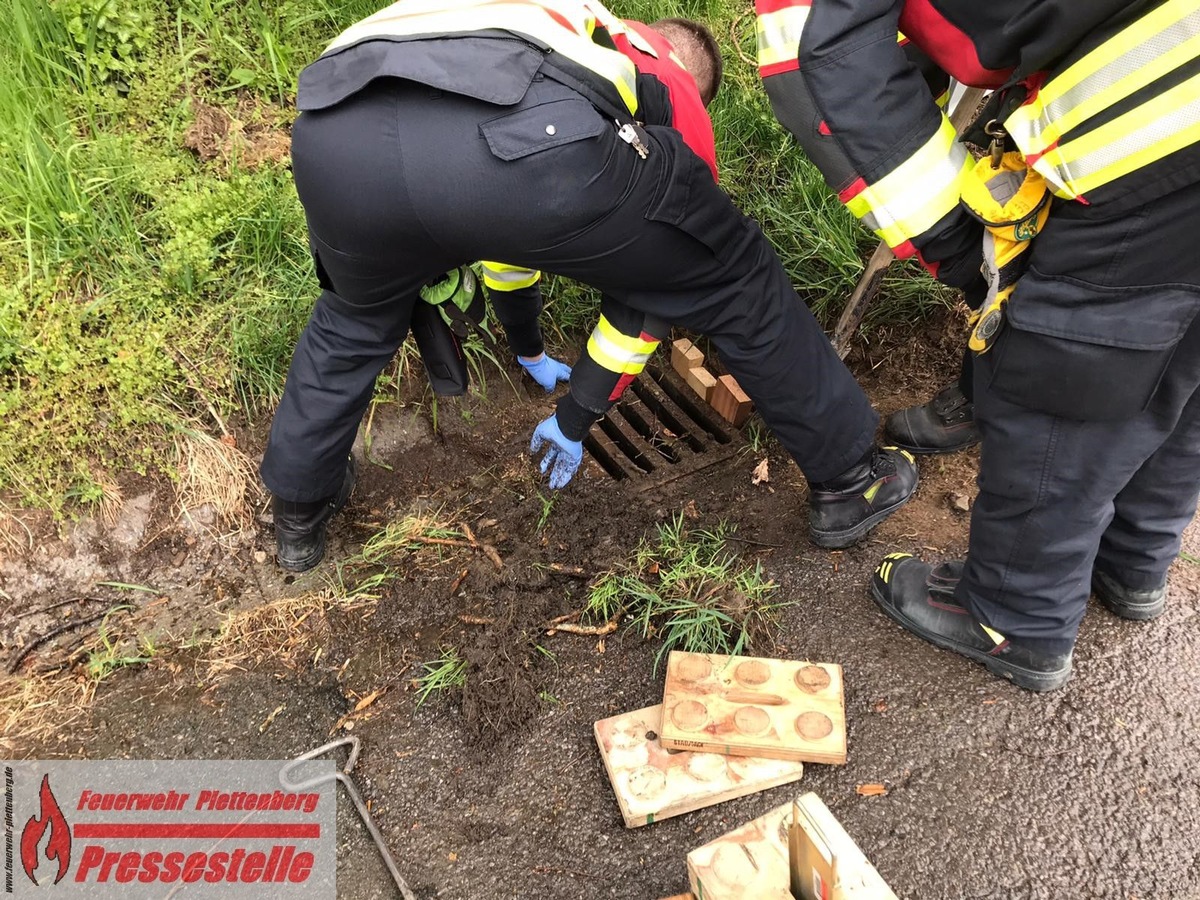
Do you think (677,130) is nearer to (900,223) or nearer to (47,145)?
(900,223)

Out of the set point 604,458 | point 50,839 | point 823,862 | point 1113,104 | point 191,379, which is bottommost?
point 50,839

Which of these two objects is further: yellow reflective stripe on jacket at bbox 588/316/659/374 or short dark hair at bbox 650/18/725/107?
short dark hair at bbox 650/18/725/107

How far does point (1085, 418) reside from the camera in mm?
1552

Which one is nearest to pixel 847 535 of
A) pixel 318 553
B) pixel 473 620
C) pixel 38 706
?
pixel 473 620

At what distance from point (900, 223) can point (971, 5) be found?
1.26 ft

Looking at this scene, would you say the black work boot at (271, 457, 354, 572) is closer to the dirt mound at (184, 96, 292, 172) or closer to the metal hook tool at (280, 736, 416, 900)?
the metal hook tool at (280, 736, 416, 900)

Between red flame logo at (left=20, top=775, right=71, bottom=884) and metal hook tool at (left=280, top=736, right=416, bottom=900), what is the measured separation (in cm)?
47

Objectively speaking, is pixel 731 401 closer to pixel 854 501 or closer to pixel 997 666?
pixel 854 501

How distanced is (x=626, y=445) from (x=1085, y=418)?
1487mm

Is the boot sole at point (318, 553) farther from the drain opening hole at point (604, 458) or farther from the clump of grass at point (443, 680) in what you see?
the drain opening hole at point (604, 458)

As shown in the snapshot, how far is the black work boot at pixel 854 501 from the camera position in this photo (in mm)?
2312

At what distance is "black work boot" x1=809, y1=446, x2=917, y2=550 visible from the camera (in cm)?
231

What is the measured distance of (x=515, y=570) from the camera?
228 centimetres

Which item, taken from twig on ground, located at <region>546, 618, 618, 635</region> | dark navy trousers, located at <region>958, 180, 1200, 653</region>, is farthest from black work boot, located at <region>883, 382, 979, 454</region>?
twig on ground, located at <region>546, 618, 618, 635</region>
